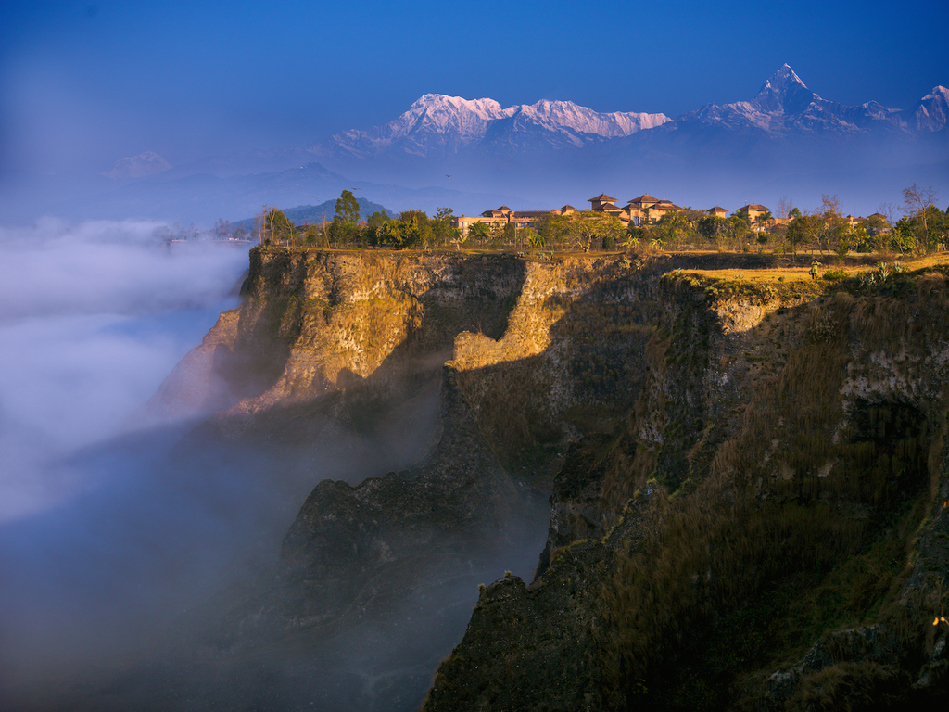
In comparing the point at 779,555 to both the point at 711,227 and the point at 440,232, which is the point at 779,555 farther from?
the point at 711,227

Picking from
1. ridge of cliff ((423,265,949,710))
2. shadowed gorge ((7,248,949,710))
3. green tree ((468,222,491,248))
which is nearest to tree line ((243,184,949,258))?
Answer: green tree ((468,222,491,248))

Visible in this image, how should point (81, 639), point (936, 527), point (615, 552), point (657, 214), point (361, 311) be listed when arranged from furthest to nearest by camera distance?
point (657, 214)
point (361, 311)
point (81, 639)
point (615, 552)
point (936, 527)

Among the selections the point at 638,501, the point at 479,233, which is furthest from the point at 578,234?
the point at 638,501

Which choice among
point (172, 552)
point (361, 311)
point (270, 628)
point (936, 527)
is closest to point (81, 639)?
point (172, 552)

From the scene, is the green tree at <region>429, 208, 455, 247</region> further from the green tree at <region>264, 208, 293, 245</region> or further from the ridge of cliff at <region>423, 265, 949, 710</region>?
the ridge of cliff at <region>423, 265, 949, 710</region>

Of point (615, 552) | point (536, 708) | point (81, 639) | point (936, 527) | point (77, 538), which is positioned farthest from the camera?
point (77, 538)

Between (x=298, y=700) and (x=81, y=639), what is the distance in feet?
52.3

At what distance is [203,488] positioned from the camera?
135 ft

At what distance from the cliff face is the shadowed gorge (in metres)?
0.08

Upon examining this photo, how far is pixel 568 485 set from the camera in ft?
85.8

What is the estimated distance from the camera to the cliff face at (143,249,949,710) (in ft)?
35.5

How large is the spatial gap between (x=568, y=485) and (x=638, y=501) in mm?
10199

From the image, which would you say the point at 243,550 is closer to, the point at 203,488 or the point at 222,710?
the point at 203,488

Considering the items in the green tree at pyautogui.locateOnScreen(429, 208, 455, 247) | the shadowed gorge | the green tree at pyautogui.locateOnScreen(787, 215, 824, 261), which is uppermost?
the green tree at pyautogui.locateOnScreen(429, 208, 455, 247)
